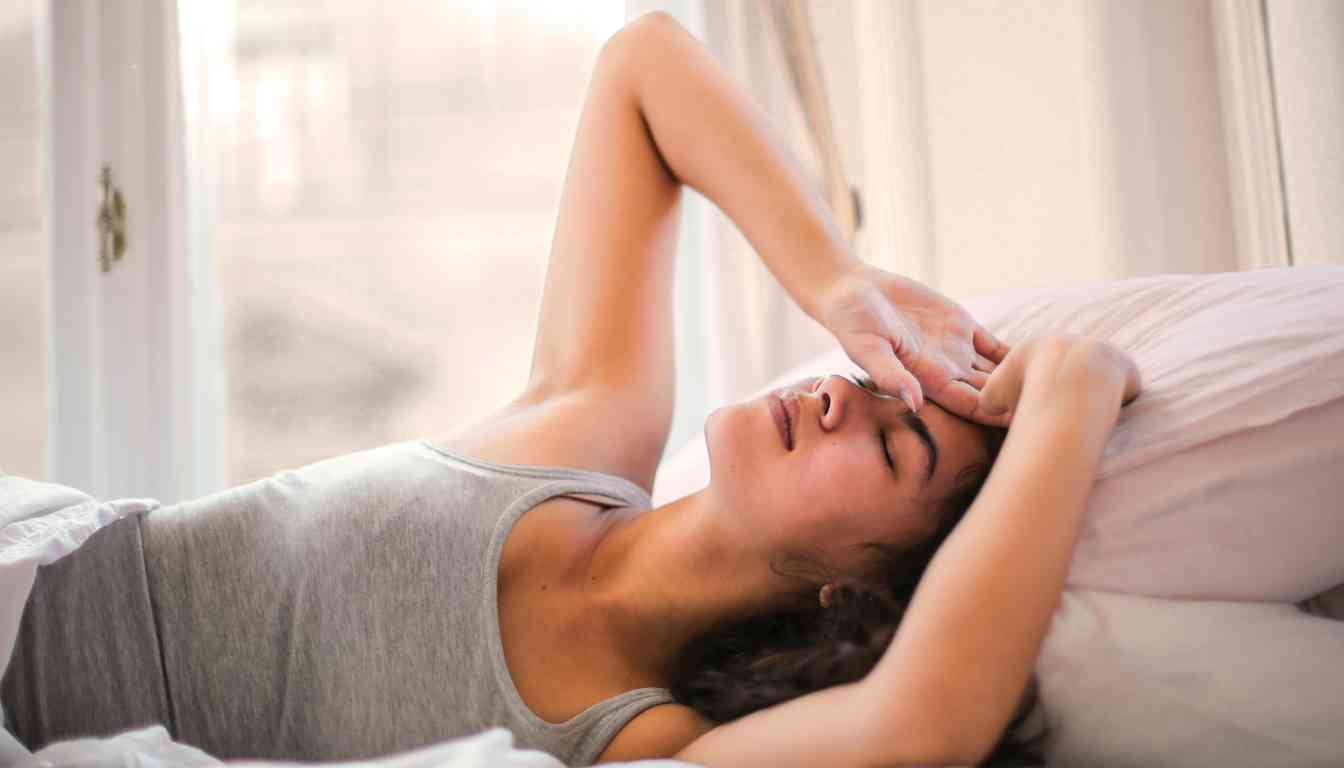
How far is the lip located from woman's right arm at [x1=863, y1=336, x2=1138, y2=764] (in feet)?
0.63

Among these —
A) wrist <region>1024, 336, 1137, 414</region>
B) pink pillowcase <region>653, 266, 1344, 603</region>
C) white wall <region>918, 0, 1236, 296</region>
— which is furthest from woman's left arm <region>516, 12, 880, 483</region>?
white wall <region>918, 0, 1236, 296</region>

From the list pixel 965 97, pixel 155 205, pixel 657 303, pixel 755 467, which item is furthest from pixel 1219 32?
pixel 155 205

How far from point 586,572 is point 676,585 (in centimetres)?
9

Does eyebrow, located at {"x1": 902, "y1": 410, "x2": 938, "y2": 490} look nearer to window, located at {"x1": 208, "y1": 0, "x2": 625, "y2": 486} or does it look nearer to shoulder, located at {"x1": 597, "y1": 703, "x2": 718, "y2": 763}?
shoulder, located at {"x1": 597, "y1": 703, "x2": 718, "y2": 763}

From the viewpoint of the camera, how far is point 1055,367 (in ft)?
3.02

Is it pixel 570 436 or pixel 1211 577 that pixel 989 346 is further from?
pixel 570 436

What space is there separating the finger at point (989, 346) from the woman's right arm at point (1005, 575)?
7.0 inches

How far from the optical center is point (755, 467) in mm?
996

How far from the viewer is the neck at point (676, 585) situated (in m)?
1.03

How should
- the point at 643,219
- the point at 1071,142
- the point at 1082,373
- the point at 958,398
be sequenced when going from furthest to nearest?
the point at 1071,142
the point at 643,219
the point at 958,398
the point at 1082,373

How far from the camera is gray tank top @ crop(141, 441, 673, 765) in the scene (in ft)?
3.13

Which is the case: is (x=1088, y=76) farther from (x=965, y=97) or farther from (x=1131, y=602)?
(x=1131, y=602)

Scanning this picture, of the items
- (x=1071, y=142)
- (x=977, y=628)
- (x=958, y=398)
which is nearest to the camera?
(x=977, y=628)

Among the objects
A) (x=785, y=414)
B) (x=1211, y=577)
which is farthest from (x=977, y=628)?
(x=785, y=414)
